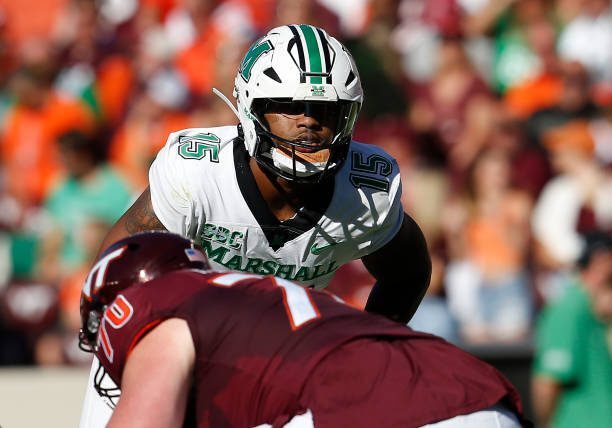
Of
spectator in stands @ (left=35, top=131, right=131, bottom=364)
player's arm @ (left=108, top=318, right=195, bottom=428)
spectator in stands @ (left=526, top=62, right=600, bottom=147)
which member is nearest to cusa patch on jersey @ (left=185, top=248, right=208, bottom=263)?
player's arm @ (left=108, top=318, right=195, bottom=428)

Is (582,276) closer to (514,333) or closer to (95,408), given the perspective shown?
(514,333)

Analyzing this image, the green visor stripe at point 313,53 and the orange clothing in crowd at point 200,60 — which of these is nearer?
the green visor stripe at point 313,53

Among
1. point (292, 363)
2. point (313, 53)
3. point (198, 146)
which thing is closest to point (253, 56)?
point (313, 53)

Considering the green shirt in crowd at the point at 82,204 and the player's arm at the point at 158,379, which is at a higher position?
the player's arm at the point at 158,379

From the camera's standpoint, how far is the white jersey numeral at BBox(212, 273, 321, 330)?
3.24 m

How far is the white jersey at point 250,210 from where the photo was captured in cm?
434

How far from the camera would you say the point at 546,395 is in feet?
20.8

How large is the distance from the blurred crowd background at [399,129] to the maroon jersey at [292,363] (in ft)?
13.3

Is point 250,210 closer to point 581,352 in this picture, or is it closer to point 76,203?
point 581,352

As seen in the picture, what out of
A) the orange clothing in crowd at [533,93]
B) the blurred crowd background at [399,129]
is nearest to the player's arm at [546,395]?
the blurred crowd background at [399,129]

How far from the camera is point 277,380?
3.17 m

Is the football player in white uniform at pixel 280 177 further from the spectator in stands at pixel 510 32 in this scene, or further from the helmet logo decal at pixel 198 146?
the spectator in stands at pixel 510 32

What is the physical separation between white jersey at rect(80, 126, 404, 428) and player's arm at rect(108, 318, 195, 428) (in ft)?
3.88

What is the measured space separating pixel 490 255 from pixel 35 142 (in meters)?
4.10
